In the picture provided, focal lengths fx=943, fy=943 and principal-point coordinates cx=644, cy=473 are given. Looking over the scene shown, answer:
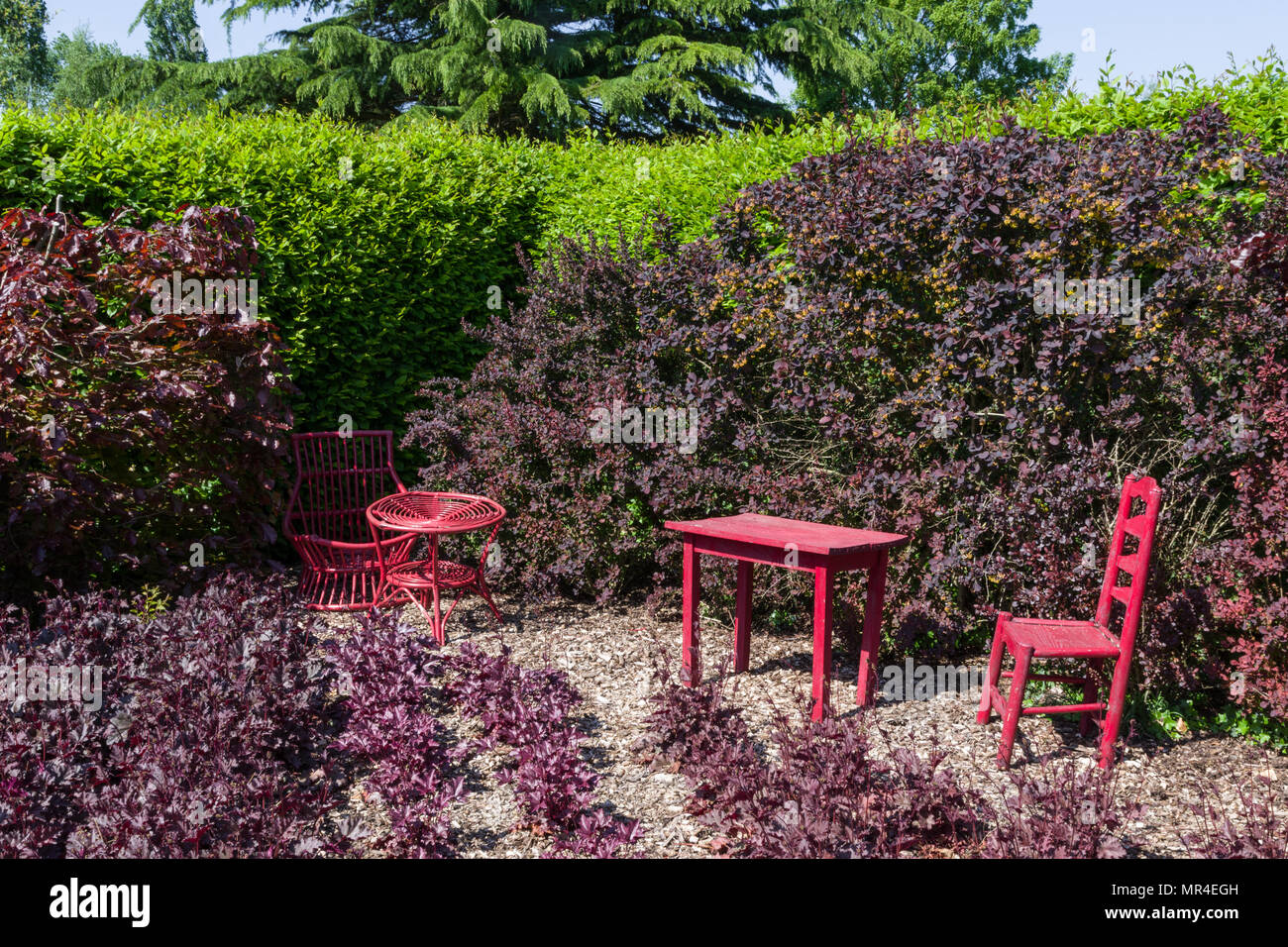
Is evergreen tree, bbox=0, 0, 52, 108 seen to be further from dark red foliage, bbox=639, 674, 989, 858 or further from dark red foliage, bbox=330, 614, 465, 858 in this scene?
dark red foliage, bbox=639, 674, 989, 858

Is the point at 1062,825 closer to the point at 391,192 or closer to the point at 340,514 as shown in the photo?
the point at 340,514

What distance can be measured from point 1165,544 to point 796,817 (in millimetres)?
2475

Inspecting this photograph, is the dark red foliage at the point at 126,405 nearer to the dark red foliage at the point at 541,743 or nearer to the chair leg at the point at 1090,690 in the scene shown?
→ the dark red foliage at the point at 541,743

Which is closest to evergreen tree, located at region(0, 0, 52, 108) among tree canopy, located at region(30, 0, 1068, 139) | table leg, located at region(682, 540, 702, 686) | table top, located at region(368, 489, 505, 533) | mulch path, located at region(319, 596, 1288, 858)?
tree canopy, located at region(30, 0, 1068, 139)

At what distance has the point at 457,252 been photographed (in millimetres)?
7652

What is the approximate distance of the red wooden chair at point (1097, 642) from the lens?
147 inches

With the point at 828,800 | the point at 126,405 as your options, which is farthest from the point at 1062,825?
the point at 126,405

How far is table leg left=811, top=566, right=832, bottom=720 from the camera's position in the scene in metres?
4.29

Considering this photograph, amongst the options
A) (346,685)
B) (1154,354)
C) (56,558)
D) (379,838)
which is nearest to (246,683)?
(346,685)

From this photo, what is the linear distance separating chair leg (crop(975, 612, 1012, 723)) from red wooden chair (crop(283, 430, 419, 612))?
3555mm

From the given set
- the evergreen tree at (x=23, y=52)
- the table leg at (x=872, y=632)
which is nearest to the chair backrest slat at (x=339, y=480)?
the table leg at (x=872, y=632)

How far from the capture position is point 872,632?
455cm

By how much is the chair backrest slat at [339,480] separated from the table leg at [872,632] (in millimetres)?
3349

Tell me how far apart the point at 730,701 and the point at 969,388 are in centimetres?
200
